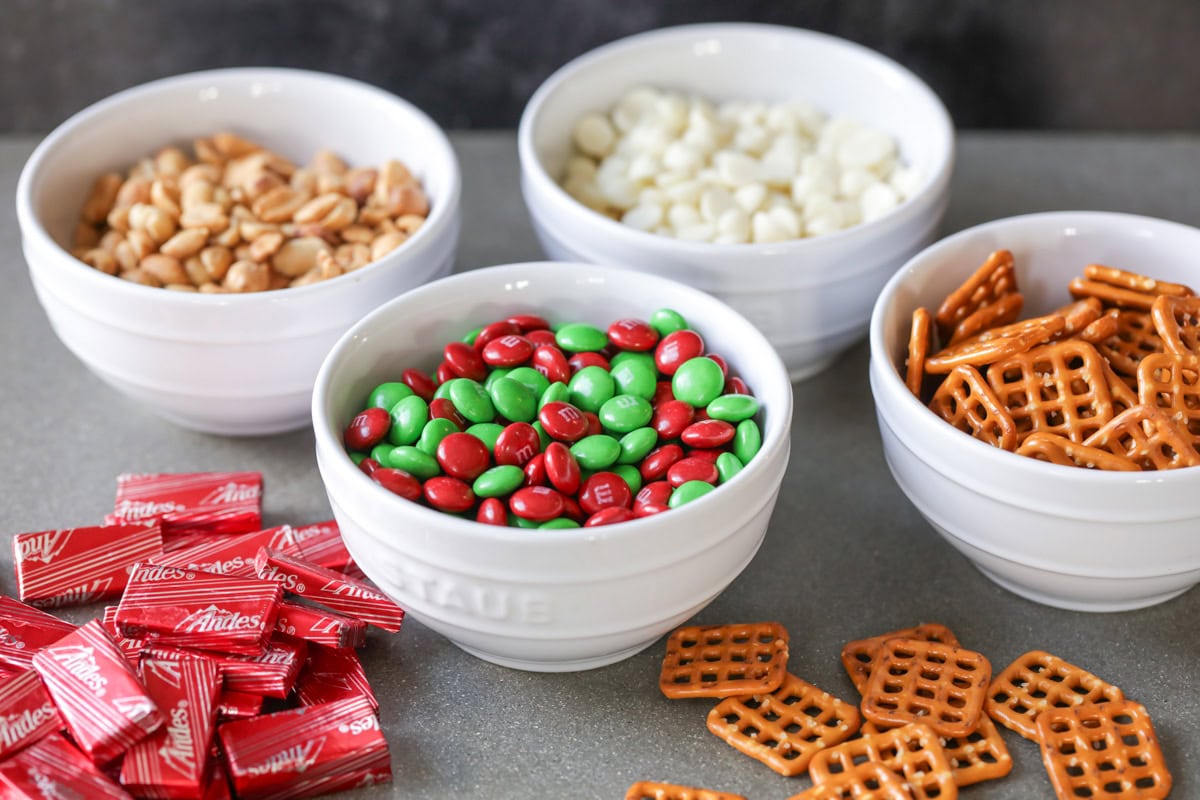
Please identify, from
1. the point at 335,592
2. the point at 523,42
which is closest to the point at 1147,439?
the point at 335,592

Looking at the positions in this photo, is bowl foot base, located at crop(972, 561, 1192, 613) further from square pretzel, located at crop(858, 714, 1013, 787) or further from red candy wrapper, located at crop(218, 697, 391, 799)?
red candy wrapper, located at crop(218, 697, 391, 799)

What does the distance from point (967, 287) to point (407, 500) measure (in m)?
0.54

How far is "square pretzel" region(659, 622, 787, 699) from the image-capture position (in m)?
0.99

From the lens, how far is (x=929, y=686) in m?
0.99

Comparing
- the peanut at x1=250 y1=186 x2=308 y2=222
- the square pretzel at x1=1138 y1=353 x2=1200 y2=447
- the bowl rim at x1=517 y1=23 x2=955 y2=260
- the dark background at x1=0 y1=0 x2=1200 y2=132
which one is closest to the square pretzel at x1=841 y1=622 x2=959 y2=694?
the square pretzel at x1=1138 y1=353 x2=1200 y2=447

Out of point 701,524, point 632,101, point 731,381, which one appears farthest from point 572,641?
point 632,101

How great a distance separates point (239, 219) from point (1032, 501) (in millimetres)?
792

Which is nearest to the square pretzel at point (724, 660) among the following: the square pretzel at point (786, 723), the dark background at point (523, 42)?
the square pretzel at point (786, 723)

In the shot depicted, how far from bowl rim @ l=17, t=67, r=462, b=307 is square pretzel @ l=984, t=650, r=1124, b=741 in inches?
24.9

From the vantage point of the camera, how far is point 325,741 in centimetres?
92

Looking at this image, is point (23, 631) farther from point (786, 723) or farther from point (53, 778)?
point (786, 723)

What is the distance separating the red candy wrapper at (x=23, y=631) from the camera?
981 mm

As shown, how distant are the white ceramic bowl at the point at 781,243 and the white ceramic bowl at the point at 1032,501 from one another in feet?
0.28

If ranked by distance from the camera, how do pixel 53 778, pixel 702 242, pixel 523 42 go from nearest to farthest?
1. pixel 53 778
2. pixel 702 242
3. pixel 523 42
